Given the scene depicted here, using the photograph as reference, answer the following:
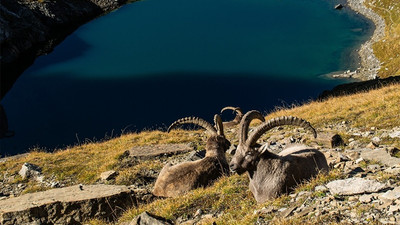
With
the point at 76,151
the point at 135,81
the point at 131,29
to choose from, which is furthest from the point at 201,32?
the point at 76,151

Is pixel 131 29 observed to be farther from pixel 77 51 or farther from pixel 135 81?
pixel 135 81

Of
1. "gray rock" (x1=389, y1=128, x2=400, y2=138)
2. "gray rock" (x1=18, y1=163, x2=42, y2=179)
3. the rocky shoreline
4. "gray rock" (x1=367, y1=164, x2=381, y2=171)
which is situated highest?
"gray rock" (x1=367, y1=164, x2=381, y2=171)

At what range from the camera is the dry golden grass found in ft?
187

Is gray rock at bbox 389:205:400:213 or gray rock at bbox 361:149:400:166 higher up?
gray rock at bbox 389:205:400:213

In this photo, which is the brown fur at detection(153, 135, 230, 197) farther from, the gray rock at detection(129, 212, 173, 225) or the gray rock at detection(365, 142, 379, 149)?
the gray rock at detection(365, 142, 379, 149)

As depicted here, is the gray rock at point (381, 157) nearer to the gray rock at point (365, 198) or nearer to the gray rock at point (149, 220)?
the gray rock at point (365, 198)

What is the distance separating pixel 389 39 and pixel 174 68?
116 ft

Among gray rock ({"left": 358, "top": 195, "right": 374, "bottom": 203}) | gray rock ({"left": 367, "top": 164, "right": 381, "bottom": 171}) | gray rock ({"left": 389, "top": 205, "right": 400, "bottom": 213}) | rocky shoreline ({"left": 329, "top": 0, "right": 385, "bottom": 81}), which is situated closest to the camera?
gray rock ({"left": 389, "top": 205, "right": 400, "bottom": 213})

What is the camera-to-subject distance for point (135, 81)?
215 feet

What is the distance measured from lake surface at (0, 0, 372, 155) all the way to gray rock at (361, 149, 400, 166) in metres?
32.8

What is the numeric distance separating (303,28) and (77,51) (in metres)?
44.4

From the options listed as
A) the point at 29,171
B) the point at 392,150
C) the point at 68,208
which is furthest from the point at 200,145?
the point at 392,150

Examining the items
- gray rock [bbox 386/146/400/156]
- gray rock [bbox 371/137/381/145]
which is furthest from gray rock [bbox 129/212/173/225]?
gray rock [bbox 371/137/381/145]

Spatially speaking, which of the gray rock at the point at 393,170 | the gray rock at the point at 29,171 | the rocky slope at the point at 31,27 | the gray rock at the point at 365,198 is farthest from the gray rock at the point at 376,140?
the rocky slope at the point at 31,27
